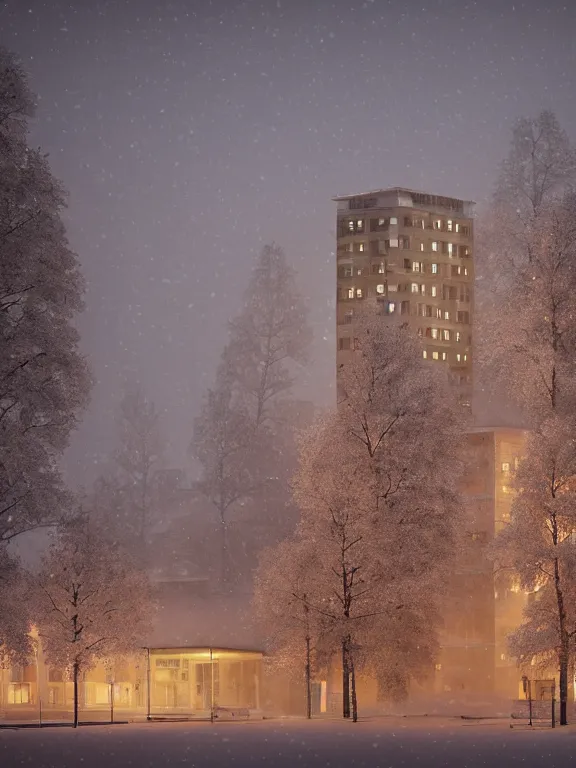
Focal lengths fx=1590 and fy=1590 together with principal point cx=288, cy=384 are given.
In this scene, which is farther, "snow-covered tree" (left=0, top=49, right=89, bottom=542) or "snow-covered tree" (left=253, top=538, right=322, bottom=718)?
"snow-covered tree" (left=253, top=538, right=322, bottom=718)

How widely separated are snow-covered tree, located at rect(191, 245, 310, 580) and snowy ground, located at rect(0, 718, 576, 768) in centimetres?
4014

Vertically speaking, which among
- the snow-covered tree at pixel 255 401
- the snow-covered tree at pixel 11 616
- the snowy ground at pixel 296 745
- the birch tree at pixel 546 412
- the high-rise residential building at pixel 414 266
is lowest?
the snowy ground at pixel 296 745

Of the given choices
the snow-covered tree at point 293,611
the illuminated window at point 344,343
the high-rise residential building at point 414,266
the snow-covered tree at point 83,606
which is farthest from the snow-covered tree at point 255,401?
the snow-covered tree at point 293,611

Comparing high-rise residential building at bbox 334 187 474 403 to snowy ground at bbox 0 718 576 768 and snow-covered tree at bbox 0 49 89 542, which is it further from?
snow-covered tree at bbox 0 49 89 542

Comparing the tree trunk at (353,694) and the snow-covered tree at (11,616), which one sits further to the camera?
the tree trunk at (353,694)

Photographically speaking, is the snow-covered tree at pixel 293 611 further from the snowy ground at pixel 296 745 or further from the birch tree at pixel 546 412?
the birch tree at pixel 546 412

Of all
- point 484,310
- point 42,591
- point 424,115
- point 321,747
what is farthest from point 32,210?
point 424,115

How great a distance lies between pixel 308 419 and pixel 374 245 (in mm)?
11106

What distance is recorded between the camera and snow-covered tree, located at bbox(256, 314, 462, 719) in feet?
167

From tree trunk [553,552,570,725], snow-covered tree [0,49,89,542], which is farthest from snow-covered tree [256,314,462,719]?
snow-covered tree [0,49,89,542]

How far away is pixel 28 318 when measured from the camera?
1587 inches

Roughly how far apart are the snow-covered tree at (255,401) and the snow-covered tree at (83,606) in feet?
107

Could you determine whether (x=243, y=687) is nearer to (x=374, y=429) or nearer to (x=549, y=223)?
(x=374, y=429)

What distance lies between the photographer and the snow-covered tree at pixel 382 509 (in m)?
51.0
